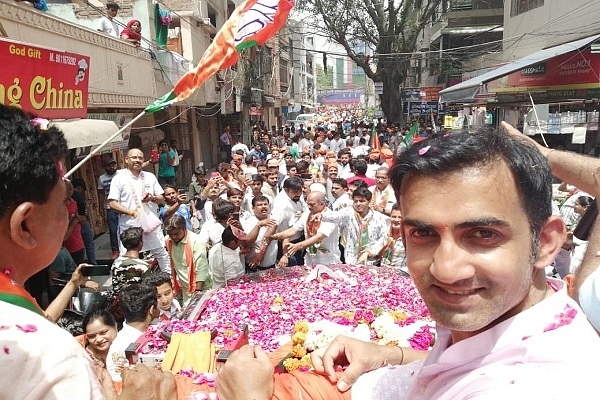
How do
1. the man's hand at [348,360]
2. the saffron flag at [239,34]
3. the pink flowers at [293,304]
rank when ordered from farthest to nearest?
1. the saffron flag at [239,34]
2. the pink flowers at [293,304]
3. the man's hand at [348,360]

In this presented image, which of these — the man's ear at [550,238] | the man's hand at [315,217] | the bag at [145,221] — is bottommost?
the bag at [145,221]

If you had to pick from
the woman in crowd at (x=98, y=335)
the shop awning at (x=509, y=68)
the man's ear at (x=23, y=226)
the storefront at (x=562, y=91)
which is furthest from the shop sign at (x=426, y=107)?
the man's ear at (x=23, y=226)

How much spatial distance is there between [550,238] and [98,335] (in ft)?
10.4

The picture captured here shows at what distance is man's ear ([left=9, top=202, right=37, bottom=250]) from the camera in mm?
1139

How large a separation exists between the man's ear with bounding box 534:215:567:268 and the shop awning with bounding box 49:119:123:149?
5631mm

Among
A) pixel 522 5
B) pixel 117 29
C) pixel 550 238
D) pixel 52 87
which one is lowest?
pixel 550 238

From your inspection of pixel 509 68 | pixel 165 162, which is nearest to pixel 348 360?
pixel 165 162

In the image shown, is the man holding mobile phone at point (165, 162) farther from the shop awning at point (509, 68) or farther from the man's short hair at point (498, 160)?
the man's short hair at point (498, 160)

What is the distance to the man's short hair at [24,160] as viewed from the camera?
1122mm

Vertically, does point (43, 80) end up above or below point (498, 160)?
above

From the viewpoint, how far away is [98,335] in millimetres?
3414

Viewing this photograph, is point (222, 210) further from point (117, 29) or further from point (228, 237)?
point (117, 29)

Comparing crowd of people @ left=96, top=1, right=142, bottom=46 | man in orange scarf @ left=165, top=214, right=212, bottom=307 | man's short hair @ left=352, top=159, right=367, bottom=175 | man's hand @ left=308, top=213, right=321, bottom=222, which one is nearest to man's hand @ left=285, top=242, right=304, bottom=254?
man's hand @ left=308, top=213, right=321, bottom=222

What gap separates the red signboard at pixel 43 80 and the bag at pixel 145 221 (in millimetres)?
1522
